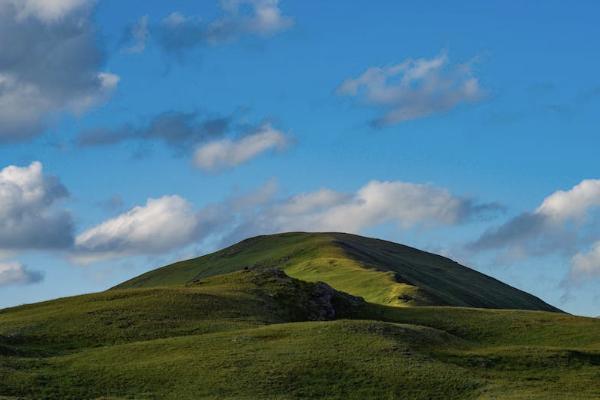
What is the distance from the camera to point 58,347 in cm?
7300

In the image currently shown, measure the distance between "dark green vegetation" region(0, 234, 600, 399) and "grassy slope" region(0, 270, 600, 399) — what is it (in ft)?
0.40

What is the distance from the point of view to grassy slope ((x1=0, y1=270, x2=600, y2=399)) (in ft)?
199

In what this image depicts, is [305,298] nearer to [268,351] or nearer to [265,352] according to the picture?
[268,351]

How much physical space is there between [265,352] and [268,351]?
382 mm

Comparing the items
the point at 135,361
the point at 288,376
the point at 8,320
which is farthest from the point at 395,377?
the point at 8,320

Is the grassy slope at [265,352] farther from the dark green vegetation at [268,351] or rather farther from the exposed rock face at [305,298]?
the exposed rock face at [305,298]

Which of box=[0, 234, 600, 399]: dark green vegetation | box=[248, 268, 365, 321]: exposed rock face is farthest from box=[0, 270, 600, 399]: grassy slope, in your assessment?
box=[248, 268, 365, 321]: exposed rock face

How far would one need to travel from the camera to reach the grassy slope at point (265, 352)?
2384 inches

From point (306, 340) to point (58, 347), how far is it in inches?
819

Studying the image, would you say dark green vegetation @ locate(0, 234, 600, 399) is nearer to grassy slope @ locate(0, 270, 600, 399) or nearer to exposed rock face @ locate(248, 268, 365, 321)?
grassy slope @ locate(0, 270, 600, 399)

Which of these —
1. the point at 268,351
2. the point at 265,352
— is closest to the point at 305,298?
the point at 268,351

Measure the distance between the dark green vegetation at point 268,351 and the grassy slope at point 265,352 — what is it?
122mm

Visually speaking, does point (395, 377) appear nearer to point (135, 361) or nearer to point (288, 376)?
point (288, 376)

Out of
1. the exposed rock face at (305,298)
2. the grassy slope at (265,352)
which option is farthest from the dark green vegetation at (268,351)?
the exposed rock face at (305,298)
